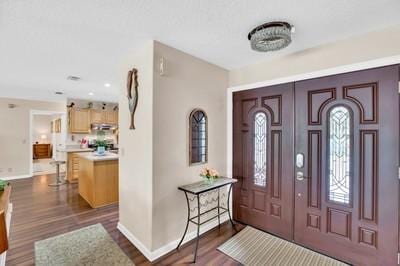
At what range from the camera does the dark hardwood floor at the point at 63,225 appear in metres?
2.19

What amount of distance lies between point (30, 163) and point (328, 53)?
781 cm

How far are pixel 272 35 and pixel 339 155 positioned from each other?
151 centimetres

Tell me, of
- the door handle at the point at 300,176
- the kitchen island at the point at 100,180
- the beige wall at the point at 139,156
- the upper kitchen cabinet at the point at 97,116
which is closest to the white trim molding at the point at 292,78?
the door handle at the point at 300,176

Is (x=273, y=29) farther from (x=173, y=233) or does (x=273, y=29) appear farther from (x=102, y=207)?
(x=102, y=207)

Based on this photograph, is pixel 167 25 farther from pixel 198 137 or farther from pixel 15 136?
pixel 15 136

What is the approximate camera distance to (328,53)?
2.22 meters

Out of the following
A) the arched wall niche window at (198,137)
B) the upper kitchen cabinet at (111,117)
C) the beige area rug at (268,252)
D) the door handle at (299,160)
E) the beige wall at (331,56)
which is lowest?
the beige area rug at (268,252)

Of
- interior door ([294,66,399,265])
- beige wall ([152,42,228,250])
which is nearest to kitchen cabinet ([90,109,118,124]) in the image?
beige wall ([152,42,228,250])

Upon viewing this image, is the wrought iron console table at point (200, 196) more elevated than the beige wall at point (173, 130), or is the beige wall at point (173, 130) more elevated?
the beige wall at point (173, 130)

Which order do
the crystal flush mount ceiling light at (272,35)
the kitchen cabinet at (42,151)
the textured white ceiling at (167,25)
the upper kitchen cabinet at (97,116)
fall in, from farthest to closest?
1. the kitchen cabinet at (42,151)
2. the upper kitchen cabinet at (97,116)
3. the crystal flush mount ceiling light at (272,35)
4. the textured white ceiling at (167,25)

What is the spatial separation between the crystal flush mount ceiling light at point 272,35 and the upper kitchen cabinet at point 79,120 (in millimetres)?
5883

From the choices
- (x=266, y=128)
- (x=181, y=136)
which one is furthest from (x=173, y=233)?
(x=266, y=128)

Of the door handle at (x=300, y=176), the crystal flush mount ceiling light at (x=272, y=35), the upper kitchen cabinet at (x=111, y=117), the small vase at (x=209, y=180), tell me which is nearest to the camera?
the crystal flush mount ceiling light at (x=272, y=35)

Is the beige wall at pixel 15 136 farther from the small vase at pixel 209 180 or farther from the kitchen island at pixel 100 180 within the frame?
the small vase at pixel 209 180
